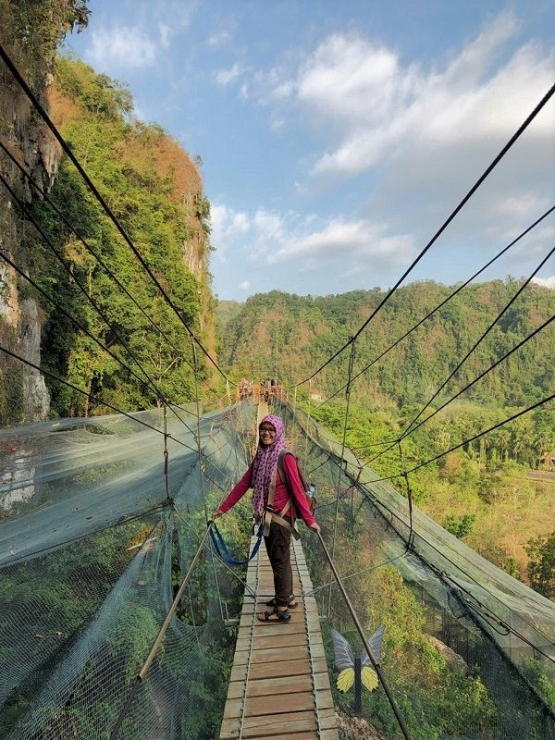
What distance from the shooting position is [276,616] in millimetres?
2123

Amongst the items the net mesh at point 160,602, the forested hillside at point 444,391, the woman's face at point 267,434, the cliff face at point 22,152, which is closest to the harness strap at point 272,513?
the woman's face at point 267,434

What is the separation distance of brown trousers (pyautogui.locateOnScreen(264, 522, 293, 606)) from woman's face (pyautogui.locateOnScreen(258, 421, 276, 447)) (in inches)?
14.3

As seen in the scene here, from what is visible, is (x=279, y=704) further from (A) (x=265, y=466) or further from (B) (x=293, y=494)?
(A) (x=265, y=466)

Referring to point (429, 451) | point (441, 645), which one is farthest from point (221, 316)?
point (441, 645)

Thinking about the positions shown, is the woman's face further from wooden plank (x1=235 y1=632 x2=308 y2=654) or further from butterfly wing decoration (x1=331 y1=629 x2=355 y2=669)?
butterfly wing decoration (x1=331 y1=629 x2=355 y2=669)

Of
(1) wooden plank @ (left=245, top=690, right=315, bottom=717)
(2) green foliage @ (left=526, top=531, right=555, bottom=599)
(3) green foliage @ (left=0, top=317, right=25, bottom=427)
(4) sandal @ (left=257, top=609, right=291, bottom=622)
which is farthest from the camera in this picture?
(2) green foliage @ (left=526, top=531, right=555, bottom=599)

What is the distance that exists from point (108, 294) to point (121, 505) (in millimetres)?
7522

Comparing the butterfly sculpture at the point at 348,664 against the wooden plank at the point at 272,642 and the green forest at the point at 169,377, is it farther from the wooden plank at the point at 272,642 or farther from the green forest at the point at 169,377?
the wooden plank at the point at 272,642

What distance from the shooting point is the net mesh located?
58.5 inches

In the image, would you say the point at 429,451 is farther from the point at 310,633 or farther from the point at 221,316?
the point at 221,316

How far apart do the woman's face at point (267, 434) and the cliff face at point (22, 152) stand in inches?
153

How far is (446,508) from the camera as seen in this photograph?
38.1ft

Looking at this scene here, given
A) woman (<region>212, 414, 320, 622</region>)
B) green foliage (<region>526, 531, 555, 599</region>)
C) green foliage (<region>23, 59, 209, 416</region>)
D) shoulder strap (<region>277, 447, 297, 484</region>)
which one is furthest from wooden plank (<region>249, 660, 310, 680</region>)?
green foliage (<region>526, 531, 555, 599</region>)

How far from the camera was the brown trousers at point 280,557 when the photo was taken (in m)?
1.96
